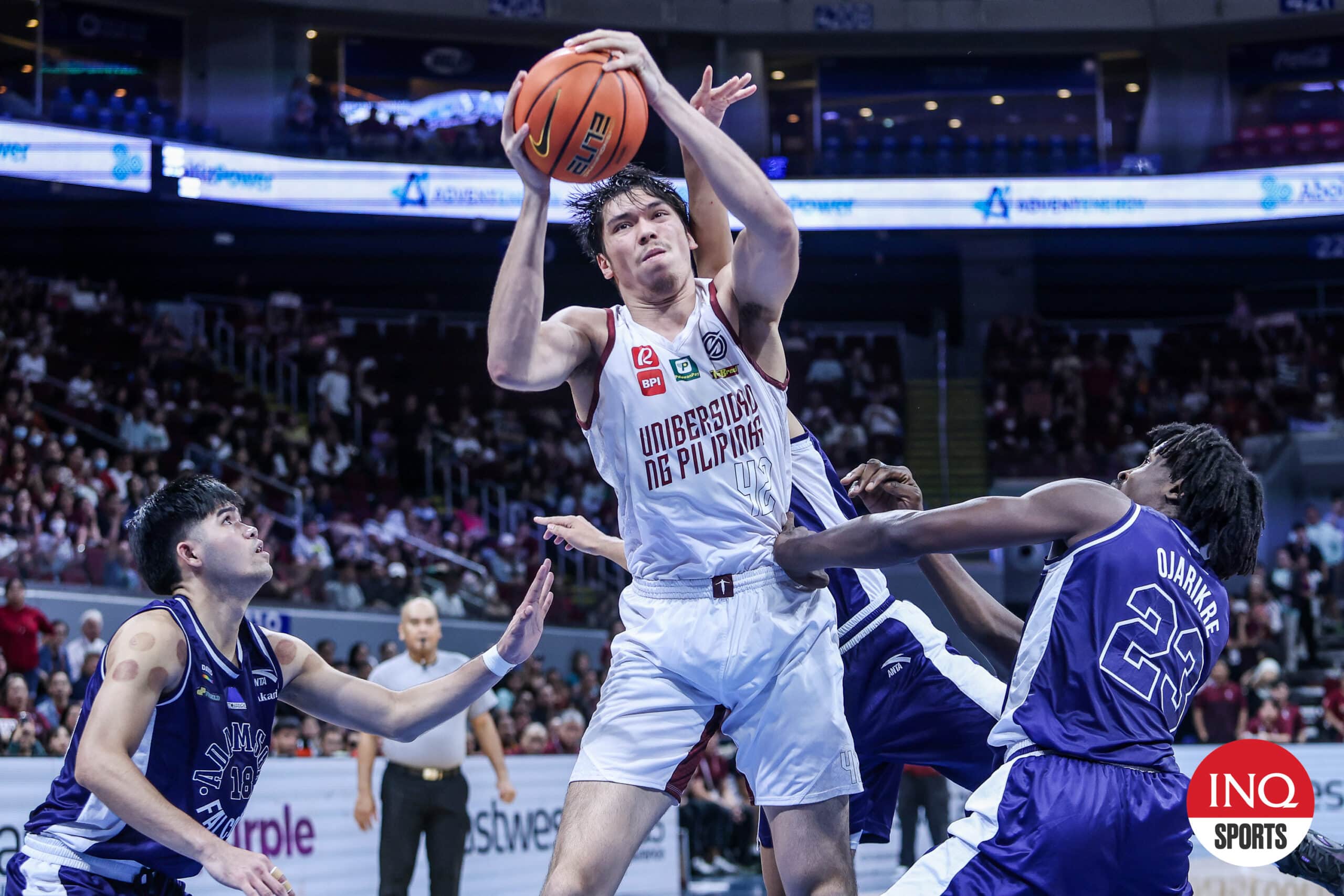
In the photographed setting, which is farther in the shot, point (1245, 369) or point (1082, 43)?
point (1082, 43)

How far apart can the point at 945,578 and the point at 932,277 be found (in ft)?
65.5

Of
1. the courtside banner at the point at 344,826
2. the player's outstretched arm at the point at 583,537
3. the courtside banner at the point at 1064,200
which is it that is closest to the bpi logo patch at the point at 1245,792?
the courtside banner at the point at 344,826

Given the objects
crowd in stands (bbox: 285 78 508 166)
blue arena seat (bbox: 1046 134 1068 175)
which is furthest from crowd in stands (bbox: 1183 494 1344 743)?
crowd in stands (bbox: 285 78 508 166)

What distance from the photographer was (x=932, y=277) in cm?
2331

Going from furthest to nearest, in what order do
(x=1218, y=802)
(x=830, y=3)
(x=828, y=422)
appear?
(x=830, y=3)
(x=828, y=422)
(x=1218, y=802)

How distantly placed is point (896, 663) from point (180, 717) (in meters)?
2.31

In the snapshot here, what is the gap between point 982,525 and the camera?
3234mm

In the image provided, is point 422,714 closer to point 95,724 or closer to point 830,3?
point 95,724

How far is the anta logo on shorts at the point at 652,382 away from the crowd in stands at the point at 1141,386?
1675 centimetres

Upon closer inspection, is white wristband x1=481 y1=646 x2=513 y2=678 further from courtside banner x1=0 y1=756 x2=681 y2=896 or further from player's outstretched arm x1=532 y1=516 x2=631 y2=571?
courtside banner x1=0 y1=756 x2=681 y2=896

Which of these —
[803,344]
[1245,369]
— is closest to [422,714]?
[803,344]

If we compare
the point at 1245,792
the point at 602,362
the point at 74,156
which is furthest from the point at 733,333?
the point at 74,156

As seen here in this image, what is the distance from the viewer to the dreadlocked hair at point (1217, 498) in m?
3.33

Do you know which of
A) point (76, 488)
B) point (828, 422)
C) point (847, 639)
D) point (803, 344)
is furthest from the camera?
point (803, 344)
